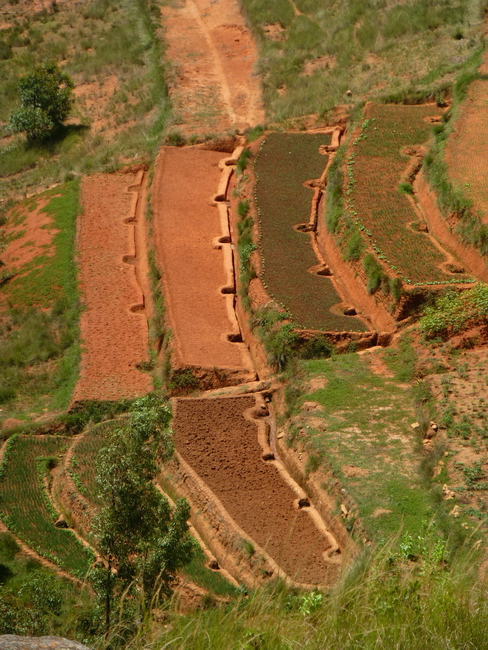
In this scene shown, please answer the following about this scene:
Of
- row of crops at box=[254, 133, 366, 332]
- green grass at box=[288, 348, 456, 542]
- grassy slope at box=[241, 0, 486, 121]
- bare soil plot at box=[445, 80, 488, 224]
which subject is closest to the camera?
green grass at box=[288, 348, 456, 542]

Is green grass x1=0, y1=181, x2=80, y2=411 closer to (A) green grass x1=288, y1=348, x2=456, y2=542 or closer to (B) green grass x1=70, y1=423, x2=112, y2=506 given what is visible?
(B) green grass x1=70, y1=423, x2=112, y2=506

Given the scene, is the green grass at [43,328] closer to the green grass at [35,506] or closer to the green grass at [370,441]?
the green grass at [35,506]

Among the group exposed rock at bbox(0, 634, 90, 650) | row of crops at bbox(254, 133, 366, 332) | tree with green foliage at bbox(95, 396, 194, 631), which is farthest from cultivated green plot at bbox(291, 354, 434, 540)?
exposed rock at bbox(0, 634, 90, 650)

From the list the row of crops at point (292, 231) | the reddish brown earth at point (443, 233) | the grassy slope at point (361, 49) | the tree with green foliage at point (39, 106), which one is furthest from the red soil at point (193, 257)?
the tree with green foliage at point (39, 106)

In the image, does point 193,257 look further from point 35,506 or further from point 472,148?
point 35,506

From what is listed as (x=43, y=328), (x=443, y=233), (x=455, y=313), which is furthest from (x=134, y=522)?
(x=443, y=233)

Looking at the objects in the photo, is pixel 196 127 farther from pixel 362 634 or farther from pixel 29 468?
pixel 362 634
